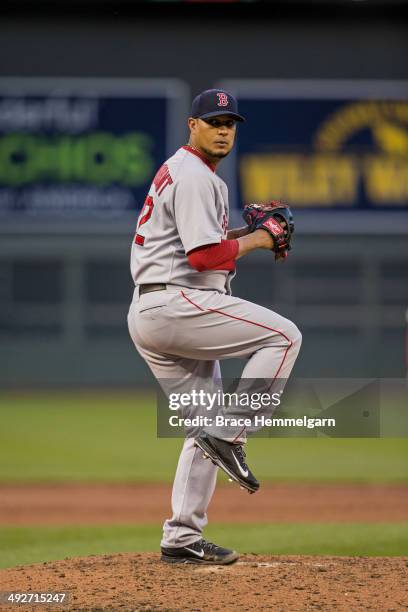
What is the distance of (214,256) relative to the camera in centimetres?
357

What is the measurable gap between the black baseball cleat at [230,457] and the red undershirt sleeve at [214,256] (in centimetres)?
59

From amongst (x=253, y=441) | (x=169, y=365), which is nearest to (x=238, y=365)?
(x=253, y=441)

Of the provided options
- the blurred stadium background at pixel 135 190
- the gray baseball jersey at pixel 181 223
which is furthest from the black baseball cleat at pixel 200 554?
the blurred stadium background at pixel 135 190

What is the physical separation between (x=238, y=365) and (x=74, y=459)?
20.2 ft

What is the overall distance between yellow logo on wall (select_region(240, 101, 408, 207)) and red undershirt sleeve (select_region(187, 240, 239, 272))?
1313 cm

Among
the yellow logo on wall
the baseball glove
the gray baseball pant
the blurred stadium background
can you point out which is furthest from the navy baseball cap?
the yellow logo on wall

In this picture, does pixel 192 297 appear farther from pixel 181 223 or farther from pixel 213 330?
pixel 181 223

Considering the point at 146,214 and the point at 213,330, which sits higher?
the point at 146,214

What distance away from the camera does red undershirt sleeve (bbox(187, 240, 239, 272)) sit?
355 cm

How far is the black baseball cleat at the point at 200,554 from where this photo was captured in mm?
4031

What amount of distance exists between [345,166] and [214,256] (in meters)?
13.6

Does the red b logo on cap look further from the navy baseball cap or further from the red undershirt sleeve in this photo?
the red undershirt sleeve

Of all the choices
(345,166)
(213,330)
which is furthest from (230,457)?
(345,166)

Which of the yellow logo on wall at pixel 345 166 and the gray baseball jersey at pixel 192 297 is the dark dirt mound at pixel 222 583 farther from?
the yellow logo on wall at pixel 345 166
